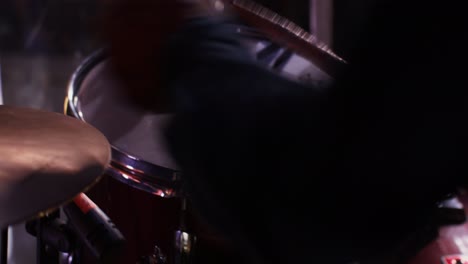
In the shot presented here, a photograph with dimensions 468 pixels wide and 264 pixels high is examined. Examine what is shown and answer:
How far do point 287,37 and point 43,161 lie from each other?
0.34 m

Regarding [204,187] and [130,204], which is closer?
[204,187]

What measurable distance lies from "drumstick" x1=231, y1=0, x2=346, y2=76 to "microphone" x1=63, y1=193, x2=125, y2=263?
0.99 ft

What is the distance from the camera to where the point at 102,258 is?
753 millimetres

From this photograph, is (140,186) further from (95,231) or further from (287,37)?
(287,37)

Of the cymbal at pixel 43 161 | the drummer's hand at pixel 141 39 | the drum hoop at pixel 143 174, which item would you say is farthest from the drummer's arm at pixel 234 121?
the drum hoop at pixel 143 174

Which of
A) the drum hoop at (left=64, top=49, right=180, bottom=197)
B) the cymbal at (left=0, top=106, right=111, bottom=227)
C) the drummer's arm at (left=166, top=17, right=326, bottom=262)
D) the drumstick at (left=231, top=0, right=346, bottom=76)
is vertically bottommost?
the drum hoop at (left=64, top=49, right=180, bottom=197)

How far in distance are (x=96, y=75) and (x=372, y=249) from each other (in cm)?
80

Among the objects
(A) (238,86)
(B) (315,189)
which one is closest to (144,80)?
(A) (238,86)

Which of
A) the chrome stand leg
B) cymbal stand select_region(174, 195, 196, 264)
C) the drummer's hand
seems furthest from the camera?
cymbal stand select_region(174, 195, 196, 264)

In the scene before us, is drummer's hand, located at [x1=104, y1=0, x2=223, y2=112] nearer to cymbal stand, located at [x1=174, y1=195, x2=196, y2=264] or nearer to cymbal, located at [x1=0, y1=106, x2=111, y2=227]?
cymbal, located at [x1=0, y1=106, x2=111, y2=227]

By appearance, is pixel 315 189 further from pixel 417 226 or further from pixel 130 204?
pixel 130 204

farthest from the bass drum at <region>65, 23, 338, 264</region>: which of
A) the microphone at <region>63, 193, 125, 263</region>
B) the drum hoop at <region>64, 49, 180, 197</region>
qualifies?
the microphone at <region>63, 193, 125, 263</region>

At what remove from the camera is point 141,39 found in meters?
0.62

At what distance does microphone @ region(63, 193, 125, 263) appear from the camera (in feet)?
2.49
